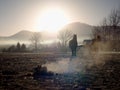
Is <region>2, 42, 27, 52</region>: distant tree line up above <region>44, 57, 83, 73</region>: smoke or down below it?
above

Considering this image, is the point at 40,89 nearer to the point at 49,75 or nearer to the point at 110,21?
the point at 49,75

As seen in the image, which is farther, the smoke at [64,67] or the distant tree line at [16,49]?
the distant tree line at [16,49]

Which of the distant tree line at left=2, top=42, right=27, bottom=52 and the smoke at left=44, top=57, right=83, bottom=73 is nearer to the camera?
the smoke at left=44, top=57, right=83, bottom=73

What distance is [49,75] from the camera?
65.4 ft

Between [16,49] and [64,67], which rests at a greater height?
[16,49]

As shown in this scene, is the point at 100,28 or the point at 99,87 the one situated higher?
the point at 100,28

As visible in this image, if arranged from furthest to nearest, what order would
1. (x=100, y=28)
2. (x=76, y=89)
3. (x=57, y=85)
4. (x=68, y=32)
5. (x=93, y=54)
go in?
(x=68, y=32) → (x=100, y=28) → (x=93, y=54) → (x=57, y=85) → (x=76, y=89)

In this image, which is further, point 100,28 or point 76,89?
point 100,28

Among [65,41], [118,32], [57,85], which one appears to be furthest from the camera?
[65,41]

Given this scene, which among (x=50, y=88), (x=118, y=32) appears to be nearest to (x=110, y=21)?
(x=118, y=32)

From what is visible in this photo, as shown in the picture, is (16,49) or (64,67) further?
(16,49)

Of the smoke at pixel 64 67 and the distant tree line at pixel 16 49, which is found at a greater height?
the distant tree line at pixel 16 49

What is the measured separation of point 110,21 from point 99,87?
2494 inches

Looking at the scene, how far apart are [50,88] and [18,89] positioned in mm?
1677
